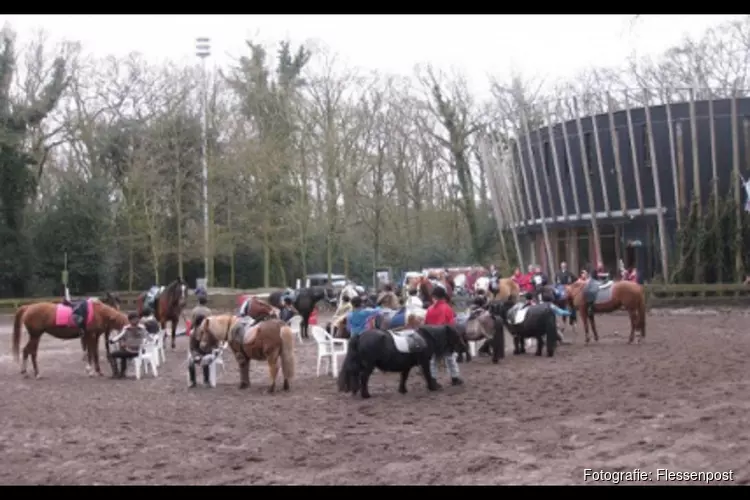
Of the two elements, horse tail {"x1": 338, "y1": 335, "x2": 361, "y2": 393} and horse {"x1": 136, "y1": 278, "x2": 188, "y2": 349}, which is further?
horse {"x1": 136, "y1": 278, "x2": 188, "y2": 349}

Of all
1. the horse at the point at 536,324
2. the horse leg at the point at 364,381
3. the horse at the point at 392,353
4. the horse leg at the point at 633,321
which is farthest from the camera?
the horse leg at the point at 633,321

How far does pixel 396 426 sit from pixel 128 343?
670cm

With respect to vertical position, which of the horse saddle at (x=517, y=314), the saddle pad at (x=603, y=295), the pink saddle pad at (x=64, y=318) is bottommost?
the horse saddle at (x=517, y=314)

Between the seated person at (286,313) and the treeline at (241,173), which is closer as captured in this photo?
the seated person at (286,313)

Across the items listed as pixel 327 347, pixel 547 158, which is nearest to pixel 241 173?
pixel 547 158

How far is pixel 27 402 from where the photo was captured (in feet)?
39.4

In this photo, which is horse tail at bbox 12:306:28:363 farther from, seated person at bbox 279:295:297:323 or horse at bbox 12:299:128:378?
seated person at bbox 279:295:297:323

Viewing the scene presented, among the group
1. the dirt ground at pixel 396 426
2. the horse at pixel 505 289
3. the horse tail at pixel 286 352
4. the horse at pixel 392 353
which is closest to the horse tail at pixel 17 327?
the dirt ground at pixel 396 426

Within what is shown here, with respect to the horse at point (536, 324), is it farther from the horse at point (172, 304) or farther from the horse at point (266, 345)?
the horse at point (172, 304)

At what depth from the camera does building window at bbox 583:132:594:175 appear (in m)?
32.5

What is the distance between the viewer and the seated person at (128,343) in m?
14.5

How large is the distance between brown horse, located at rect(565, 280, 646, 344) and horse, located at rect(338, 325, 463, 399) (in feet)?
22.2

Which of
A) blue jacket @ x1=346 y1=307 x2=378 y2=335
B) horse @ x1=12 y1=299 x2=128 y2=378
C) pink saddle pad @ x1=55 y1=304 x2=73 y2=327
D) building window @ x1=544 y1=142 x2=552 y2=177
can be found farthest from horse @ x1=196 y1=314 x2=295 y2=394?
building window @ x1=544 y1=142 x2=552 y2=177

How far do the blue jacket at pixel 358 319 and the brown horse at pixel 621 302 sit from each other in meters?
5.54
